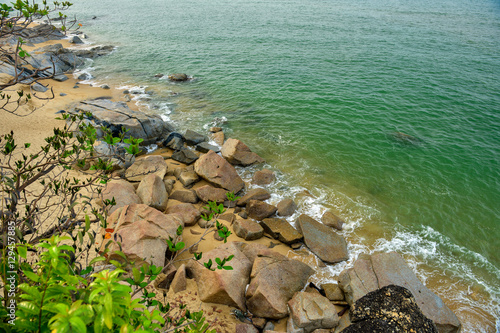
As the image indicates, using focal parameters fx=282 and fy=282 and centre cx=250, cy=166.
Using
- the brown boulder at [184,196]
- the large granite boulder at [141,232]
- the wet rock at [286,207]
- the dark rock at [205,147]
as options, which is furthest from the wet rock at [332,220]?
the dark rock at [205,147]

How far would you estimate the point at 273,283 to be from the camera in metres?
8.82

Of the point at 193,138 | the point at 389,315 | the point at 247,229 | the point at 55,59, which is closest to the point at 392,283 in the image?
the point at 389,315

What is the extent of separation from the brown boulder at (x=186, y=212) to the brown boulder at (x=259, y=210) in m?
2.35

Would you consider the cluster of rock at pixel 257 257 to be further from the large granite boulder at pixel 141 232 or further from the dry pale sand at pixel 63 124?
the dry pale sand at pixel 63 124

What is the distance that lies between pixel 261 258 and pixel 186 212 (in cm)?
408

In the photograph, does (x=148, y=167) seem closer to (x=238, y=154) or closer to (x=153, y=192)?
(x=153, y=192)

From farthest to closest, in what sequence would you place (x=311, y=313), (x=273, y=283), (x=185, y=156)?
(x=185, y=156) → (x=273, y=283) → (x=311, y=313)

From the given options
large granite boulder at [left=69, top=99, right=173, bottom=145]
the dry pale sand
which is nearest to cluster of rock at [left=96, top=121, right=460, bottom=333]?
the dry pale sand

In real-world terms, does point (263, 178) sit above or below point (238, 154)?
below

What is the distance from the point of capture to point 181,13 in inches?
2128

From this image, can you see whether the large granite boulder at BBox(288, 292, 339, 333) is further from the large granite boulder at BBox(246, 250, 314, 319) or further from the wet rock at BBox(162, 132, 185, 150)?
the wet rock at BBox(162, 132, 185, 150)

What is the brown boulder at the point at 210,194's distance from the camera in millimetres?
13156

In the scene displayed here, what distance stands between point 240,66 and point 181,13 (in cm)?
3261

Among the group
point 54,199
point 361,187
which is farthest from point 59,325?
point 361,187
